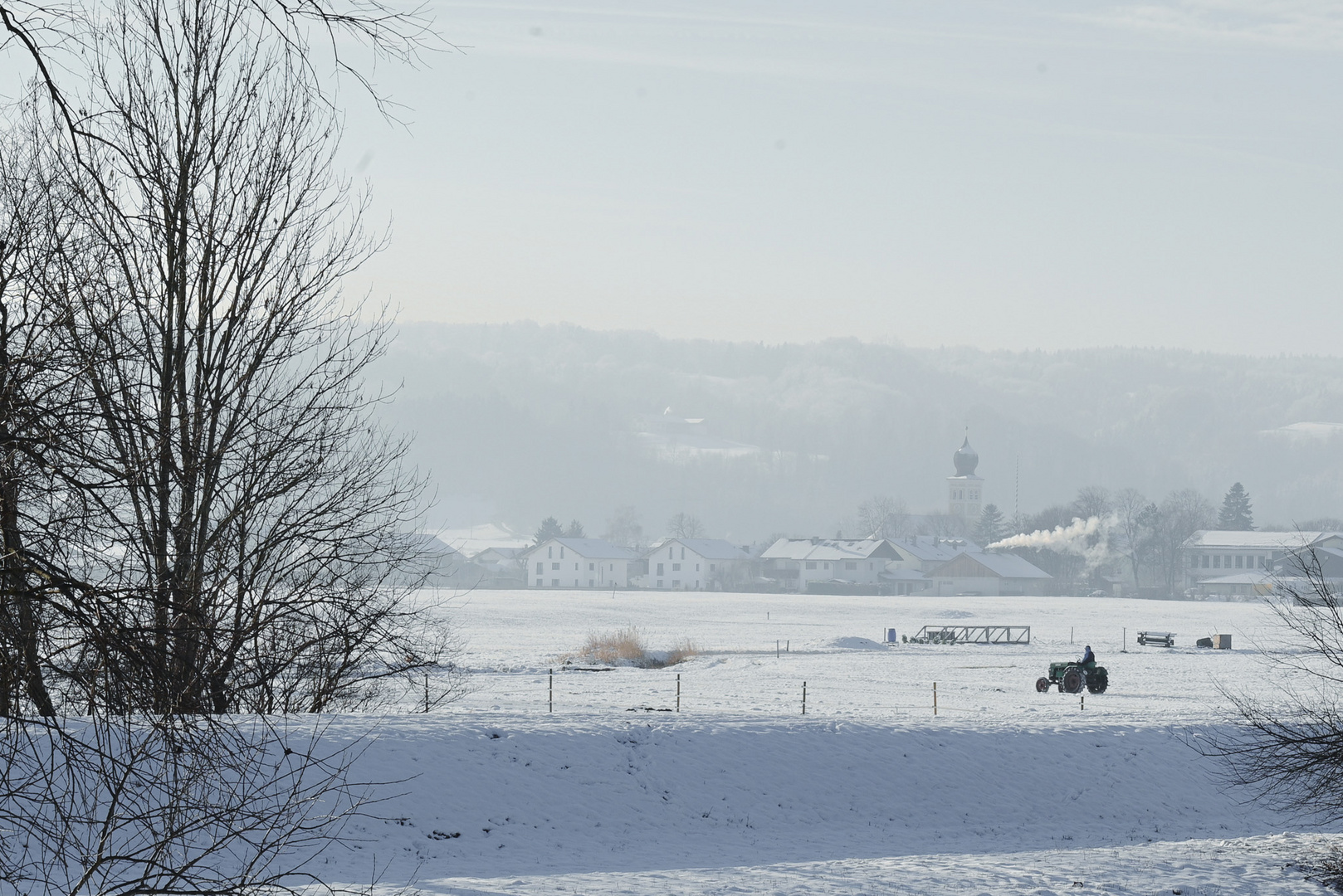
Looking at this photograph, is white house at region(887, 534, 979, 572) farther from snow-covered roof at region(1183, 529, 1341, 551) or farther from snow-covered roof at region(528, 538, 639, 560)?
snow-covered roof at region(528, 538, 639, 560)

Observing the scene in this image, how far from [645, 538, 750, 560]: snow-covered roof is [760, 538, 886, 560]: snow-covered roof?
614 cm

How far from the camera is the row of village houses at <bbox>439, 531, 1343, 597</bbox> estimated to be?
160 meters

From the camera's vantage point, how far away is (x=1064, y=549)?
175250 millimetres

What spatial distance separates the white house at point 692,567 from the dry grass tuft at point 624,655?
125 meters

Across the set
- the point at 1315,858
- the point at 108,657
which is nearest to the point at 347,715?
the point at 1315,858

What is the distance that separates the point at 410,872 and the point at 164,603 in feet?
43.7

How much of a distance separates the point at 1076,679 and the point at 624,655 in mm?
21396

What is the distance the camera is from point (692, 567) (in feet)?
616

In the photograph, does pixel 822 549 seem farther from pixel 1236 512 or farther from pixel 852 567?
pixel 1236 512

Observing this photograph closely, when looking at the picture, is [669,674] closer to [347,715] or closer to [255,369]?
[347,715]

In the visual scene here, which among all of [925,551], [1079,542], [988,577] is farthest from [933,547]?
[988,577]

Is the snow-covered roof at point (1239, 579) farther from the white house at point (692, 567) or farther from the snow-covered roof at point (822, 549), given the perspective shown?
the white house at point (692, 567)

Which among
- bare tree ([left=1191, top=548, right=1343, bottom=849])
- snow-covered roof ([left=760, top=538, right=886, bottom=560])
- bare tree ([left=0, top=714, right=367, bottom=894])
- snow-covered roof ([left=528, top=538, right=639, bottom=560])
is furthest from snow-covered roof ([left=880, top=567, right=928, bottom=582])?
bare tree ([left=0, top=714, right=367, bottom=894])

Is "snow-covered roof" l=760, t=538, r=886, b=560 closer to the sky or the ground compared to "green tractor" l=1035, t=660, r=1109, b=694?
closer to the sky
